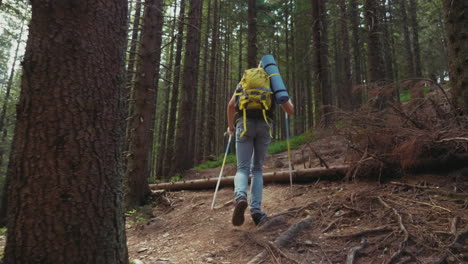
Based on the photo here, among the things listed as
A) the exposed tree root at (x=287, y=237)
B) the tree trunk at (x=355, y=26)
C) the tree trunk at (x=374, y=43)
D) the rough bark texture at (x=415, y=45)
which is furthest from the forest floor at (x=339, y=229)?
the rough bark texture at (x=415, y=45)

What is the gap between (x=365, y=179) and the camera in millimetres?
4312

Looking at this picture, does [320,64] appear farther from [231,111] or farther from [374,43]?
[231,111]

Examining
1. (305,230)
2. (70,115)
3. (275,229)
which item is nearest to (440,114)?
(305,230)

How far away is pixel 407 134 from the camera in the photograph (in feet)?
12.9

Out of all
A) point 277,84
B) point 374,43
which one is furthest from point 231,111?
point 374,43

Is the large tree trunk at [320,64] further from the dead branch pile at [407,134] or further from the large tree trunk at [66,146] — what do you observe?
the large tree trunk at [66,146]

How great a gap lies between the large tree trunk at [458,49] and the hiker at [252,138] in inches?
95.9

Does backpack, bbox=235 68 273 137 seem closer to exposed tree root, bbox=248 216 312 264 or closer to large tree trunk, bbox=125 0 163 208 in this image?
exposed tree root, bbox=248 216 312 264

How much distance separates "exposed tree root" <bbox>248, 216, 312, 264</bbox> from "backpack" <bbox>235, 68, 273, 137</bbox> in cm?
135

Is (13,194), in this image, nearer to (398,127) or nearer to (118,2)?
(118,2)

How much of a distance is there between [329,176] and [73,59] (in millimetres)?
4334

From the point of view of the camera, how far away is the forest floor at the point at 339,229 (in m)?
2.57

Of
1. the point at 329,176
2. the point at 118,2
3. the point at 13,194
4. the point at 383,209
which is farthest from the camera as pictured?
the point at 329,176

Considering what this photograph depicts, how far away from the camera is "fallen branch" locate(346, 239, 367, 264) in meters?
2.51
